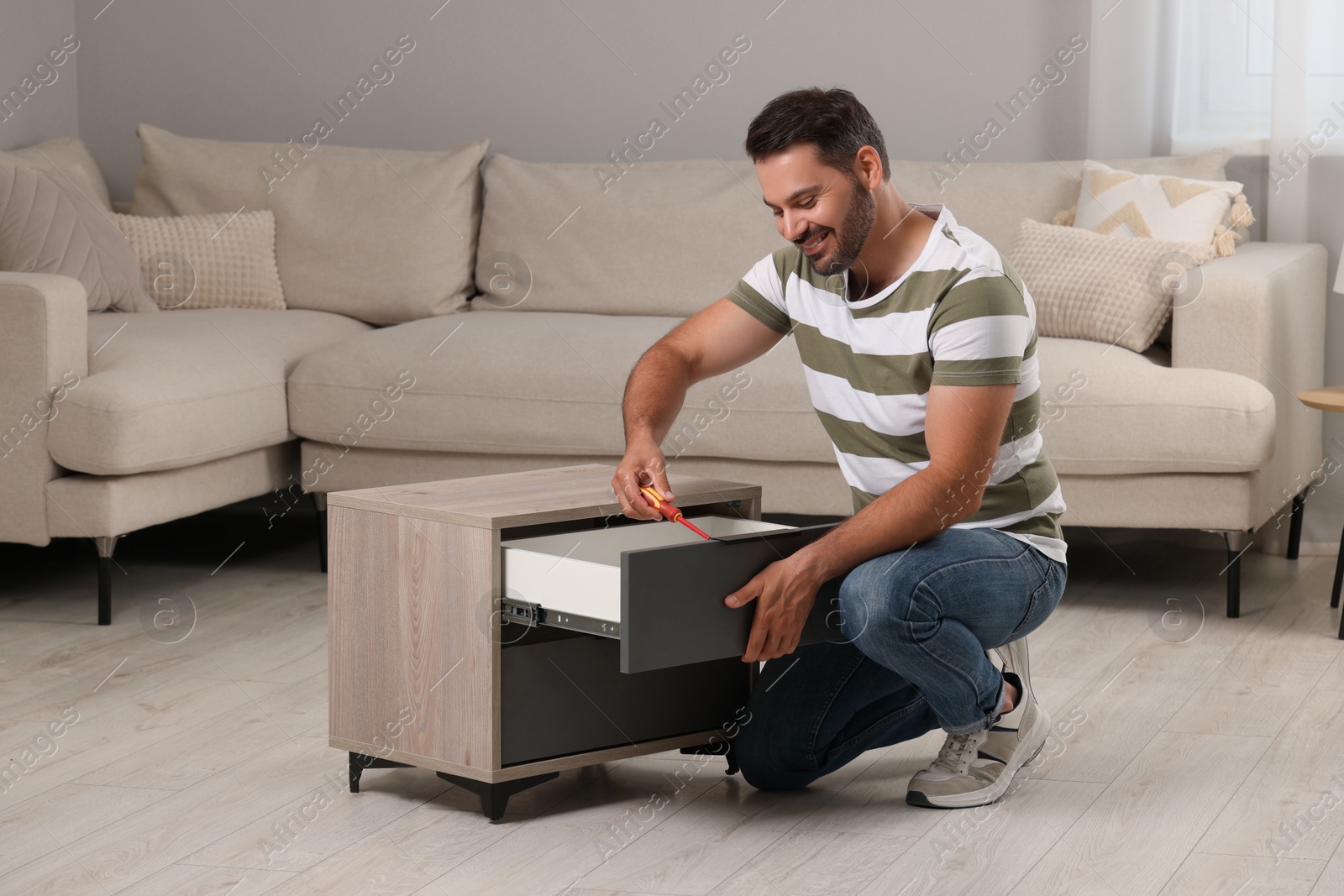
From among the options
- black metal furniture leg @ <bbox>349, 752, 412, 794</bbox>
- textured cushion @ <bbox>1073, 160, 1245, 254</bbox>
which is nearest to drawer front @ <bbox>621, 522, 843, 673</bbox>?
black metal furniture leg @ <bbox>349, 752, 412, 794</bbox>

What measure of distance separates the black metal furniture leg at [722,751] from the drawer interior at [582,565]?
29 cm

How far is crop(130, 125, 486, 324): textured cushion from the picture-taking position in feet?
12.2

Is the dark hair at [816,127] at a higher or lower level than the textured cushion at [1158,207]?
higher

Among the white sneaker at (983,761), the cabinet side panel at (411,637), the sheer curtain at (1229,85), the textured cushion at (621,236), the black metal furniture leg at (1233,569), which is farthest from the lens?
the textured cushion at (621,236)

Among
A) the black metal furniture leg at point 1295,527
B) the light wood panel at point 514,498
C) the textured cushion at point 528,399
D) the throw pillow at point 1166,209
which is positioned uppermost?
the throw pillow at point 1166,209

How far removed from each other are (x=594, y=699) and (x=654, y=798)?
16 centimetres

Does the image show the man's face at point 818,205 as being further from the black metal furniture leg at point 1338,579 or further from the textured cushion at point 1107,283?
the black metal furniture leg at point 1338,579

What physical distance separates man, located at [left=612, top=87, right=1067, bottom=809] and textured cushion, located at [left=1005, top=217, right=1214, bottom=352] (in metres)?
1.21

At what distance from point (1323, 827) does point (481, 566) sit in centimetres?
102

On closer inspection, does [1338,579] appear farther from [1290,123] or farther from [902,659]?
[902,659]

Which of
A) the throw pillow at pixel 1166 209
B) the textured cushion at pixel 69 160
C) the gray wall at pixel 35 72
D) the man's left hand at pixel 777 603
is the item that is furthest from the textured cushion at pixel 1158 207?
the gray wall at pixel 35 72

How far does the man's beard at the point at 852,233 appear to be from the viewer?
1768mm

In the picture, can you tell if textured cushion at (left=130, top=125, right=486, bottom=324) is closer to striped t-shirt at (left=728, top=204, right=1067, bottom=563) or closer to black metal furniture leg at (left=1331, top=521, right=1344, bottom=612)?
striped t-shirt at (left=728, top=204, right=1067, bottom=563)

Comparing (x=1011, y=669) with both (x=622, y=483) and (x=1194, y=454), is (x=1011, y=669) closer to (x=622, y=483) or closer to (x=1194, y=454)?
(x=622, y=483)
